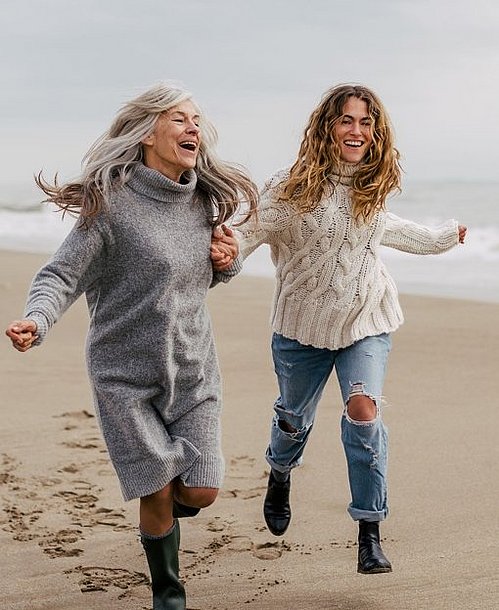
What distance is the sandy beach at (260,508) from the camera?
455 cm

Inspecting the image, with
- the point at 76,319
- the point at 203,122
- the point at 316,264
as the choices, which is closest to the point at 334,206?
the point at 316,264

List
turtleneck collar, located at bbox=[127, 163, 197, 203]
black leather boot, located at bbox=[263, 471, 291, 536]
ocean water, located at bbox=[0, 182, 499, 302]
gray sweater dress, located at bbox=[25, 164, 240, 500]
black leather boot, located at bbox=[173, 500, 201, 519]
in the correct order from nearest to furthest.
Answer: gray sweater dress, located at bbox=[25, 164, 240, 500]
turtleneck collar, located at bbox=[127, 163, 197, 203]
black leather boot, located at bbox=[173, 500, 201, 519]
black leather boot, located at bbox=[263, 471, 291, 536]
ocean water, located at bbox=[0, 182, 499, 302]

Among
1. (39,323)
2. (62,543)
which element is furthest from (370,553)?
(39,323)

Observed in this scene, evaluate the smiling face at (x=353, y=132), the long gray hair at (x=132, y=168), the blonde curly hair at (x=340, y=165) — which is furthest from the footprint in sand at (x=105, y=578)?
the smiling face at (x=353, y=132)

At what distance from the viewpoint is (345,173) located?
4.76 m

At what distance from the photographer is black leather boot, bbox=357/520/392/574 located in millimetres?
4371

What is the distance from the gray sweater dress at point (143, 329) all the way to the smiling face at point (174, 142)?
0.26 ft

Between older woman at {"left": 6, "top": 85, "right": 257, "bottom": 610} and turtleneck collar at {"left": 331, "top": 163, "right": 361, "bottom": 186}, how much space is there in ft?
2.20

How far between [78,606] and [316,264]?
1605 mm

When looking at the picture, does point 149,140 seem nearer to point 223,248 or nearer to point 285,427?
point 223,248

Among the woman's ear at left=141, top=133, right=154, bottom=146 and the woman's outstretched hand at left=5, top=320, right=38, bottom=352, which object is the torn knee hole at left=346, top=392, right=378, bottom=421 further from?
the woman's outstretched hand at left=5, top=320, right=38, bottom=352

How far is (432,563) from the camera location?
4809mm

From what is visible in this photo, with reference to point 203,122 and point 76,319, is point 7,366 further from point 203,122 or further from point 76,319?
point 203,122

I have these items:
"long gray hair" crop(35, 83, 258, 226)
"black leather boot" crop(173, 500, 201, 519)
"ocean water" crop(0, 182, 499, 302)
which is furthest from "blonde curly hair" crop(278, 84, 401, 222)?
"ocean water" crop(0, 182, 499, 302)
